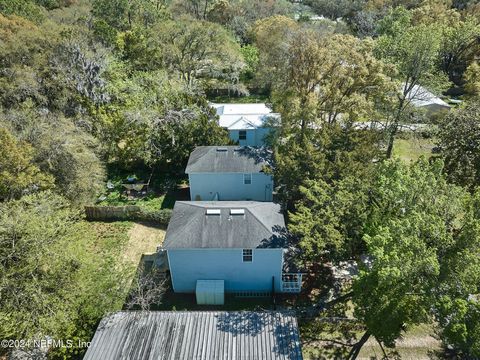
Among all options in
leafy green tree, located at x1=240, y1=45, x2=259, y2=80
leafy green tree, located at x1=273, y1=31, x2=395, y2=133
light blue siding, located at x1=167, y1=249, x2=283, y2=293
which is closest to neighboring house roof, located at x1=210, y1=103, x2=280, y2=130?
leafy green tree, located at x1=273, y1=31, x2=395, y2=133

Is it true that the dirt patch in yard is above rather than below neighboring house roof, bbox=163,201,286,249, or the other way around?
below

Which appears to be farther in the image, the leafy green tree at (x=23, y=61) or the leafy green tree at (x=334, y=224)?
the leafy green tree at (x=23, y=61)

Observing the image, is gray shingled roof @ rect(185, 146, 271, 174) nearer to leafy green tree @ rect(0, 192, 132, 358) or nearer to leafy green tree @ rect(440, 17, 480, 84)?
leafy green tree @ rect(0, 192, 132, 358)

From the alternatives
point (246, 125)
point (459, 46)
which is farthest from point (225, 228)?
point (459, 46)

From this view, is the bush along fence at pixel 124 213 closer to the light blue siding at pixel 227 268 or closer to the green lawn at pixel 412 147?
the light blue siding at pixel 227 268

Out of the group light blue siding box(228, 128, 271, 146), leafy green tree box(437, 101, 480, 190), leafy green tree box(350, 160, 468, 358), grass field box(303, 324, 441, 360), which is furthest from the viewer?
light blue siding box(228, 128, 271, 146)

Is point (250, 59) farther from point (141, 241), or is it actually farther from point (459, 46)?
point (141, 241)

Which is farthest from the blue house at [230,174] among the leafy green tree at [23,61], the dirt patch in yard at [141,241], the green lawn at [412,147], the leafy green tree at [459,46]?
the leafy green tree at [459,46]
